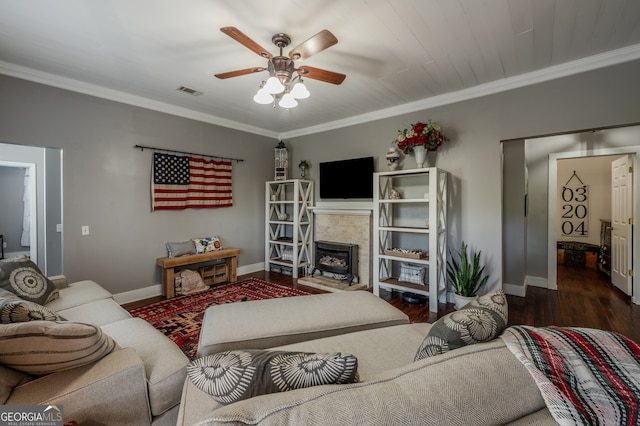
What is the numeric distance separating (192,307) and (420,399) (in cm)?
330

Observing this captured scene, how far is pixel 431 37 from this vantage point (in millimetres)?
2391

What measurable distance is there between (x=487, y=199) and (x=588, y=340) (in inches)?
111

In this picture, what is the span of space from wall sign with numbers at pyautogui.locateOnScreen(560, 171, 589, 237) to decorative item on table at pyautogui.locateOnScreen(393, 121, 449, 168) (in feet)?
15.7

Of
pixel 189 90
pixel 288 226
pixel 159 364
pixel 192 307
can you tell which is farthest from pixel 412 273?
pixel 189 90

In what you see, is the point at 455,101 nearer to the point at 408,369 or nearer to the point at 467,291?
the point at 467,291

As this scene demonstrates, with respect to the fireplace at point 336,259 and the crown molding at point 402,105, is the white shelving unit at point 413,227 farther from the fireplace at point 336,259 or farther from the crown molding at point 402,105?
the crown molding at point 402,105

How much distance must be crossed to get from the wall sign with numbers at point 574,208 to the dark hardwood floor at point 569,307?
2100mm

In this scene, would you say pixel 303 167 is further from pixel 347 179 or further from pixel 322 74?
pixel 322 74

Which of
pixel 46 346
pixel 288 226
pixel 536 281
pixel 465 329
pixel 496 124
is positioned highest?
pixel 496 124

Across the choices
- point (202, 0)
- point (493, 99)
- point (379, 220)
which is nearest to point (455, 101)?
point (493, 99)

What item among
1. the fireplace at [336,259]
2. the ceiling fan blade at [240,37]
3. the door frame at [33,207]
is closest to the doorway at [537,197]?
the fireplace at [336,259]

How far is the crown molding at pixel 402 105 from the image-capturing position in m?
2.68

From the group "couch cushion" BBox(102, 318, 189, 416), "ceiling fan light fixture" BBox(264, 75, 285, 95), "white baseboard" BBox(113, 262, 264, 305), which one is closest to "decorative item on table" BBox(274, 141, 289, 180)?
"white baseboard" BBox(113, 262, 264, 305)

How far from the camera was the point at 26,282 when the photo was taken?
2133 millimetres
